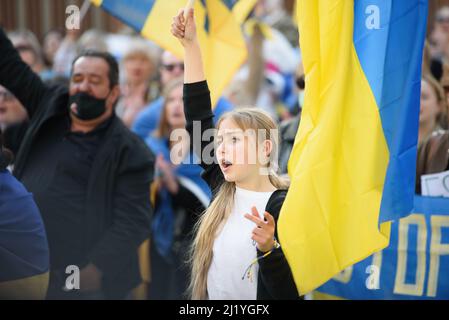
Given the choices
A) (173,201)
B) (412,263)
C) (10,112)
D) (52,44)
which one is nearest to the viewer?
(412,263)

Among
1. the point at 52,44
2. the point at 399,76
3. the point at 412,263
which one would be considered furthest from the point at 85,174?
the point at 52,44

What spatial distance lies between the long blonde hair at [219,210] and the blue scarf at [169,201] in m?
2.29

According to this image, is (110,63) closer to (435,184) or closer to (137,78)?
(435,184)

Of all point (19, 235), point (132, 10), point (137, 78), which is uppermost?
point (137, 78)

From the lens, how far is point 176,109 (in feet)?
21.4

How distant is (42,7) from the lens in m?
15.9

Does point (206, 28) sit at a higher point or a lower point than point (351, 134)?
higher

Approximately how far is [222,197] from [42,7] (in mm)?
12712

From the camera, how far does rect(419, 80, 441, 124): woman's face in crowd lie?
205 inches

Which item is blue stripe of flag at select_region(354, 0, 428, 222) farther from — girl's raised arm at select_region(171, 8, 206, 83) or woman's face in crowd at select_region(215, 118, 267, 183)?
girl's raised arm at select_region(171, 8, 206, 83)

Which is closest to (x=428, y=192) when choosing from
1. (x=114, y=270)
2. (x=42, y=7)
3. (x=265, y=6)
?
(x=114, y=270)

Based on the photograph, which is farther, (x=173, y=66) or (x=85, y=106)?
(x=173, y=66)

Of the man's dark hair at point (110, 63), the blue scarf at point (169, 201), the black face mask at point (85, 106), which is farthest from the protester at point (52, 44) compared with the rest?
the black face mask at point (85, 106)

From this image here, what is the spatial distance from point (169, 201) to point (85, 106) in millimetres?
1498
